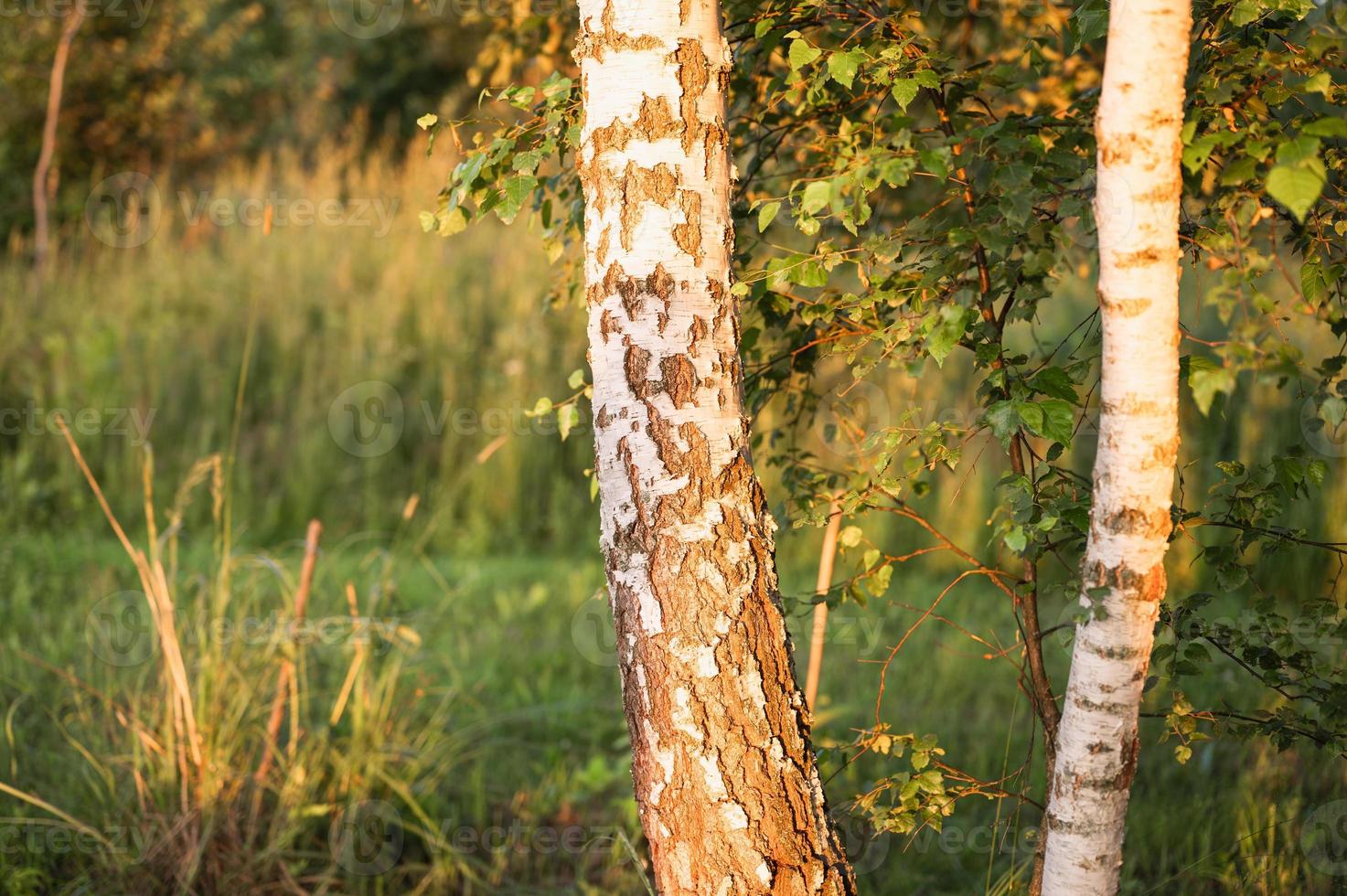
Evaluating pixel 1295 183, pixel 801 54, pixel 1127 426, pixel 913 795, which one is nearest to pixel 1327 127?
pixel 1295 183

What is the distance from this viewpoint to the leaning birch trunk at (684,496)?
1.64 metres

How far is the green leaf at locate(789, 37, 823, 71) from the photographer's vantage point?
1601mm

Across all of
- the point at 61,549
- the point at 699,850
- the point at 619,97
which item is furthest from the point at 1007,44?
the point at 61,549

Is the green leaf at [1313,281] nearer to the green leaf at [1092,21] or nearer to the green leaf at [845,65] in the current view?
the green leaf at [1092,21]

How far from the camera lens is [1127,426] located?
1.50m

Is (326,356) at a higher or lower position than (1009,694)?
higher

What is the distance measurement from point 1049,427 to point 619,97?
2.67 feet

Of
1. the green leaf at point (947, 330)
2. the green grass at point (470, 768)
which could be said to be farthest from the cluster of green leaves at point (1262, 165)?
the green grass at point (470, 768)

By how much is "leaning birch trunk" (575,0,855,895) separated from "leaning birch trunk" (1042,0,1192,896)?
0.41 metres

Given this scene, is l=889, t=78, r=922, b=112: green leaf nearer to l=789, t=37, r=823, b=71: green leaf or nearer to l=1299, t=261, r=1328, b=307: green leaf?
l=789, t=37, r=823, b=71: green leaf

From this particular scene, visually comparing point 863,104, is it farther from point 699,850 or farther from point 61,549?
point 61,549

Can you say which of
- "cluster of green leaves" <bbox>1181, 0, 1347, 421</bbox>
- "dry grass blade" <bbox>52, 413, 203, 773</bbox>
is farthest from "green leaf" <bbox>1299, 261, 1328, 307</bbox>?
"dry grass blade" <bbox>52, 413, 203, 773</bbox>

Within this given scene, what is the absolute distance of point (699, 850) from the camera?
165 centimetres

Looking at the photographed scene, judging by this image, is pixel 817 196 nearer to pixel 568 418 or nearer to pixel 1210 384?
pixel 1210 384
